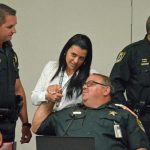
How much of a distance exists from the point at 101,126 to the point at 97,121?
0.14ft

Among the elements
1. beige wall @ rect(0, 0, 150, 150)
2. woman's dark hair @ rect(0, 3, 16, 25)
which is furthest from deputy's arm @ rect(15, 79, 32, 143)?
beige wall @ rect(0, 0, 150, 150)

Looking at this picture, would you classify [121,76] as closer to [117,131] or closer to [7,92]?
[117,131]


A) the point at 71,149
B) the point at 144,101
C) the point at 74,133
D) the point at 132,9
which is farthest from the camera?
the point at 132,9

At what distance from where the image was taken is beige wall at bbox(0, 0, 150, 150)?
4.04 m

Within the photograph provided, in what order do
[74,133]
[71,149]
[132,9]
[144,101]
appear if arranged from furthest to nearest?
[132,9]
[144,101]
[74,133]
[71,149]

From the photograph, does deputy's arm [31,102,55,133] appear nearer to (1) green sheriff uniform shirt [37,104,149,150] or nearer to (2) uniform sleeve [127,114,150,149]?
(1) green sheriff uniform shirt [37,104,149,150]

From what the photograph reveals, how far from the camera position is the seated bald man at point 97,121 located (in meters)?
2.73

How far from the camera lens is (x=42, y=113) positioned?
2945 millimetres

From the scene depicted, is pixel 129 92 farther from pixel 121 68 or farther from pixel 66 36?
pixel 66 36

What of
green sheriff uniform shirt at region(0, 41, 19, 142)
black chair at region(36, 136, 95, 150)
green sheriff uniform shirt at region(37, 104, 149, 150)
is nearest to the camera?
black chair at region(36, 136, 95, 150)

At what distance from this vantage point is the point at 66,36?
13.4 ft

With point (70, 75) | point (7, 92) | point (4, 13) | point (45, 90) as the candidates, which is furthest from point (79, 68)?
point (4, 13)

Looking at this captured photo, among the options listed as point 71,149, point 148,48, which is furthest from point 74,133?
point 148,48

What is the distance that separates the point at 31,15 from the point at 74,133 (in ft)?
5.51
